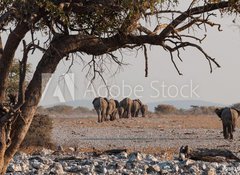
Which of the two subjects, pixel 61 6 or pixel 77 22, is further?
pixel 77 22

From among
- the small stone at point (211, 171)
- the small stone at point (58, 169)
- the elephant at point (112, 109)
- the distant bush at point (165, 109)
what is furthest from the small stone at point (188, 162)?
the distant bush at point (165, 109)

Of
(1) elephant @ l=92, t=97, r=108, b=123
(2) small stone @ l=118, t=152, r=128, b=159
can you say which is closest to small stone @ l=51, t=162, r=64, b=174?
(2) small stone @ l=118, t=152, r=128, b=159

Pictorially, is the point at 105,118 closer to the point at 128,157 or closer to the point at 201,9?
the point at 128,157

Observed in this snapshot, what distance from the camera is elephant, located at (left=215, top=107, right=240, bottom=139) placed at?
2782 centimetres

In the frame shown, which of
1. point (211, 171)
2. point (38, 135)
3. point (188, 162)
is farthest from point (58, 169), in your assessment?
point (38, 135)

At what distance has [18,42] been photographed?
34.8ft

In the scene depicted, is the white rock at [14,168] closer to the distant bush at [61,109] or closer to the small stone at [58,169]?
the small stone at [58,169]

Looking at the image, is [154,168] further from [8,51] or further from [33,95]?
[8,51]

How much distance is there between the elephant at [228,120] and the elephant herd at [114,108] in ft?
49.0

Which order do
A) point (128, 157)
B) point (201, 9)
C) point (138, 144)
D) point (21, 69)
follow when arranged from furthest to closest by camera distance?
1. point (138, 144)
2. point (128, 157)
3. point (201, 9)
4. point (21, 69)

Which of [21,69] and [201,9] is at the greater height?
[201,9]

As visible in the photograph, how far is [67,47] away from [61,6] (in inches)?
35.8

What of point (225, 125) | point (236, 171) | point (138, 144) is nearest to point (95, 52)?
point (236, 171)

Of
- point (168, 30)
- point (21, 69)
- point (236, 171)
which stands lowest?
point (236, 171)
